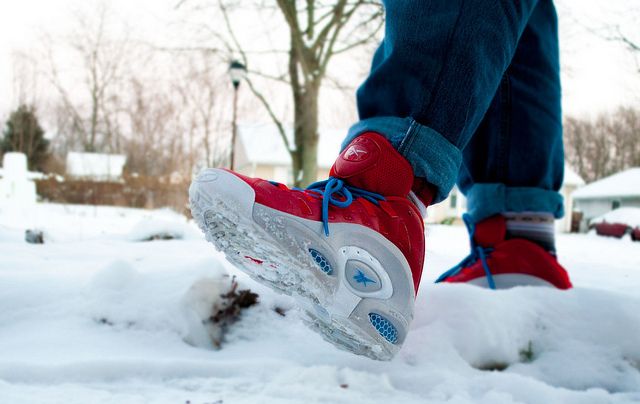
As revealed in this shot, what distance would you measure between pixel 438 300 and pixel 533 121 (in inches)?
25.4

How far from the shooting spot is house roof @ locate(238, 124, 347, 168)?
18.8 metres

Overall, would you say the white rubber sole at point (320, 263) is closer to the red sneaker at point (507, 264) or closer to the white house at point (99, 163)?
the red sneaker at point (507, 264)

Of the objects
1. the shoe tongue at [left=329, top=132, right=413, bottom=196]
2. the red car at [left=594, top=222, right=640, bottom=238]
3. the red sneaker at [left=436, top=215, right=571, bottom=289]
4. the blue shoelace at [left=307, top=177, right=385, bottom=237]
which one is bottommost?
the red car at [left=594, top=222, right=640, bottom=238]

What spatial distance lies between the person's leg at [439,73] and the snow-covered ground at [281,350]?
1.17 feet

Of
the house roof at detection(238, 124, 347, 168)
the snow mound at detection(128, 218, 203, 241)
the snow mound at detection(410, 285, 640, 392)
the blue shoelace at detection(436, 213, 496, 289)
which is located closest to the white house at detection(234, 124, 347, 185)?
the house roof at detection(238, 124, 347, 168)

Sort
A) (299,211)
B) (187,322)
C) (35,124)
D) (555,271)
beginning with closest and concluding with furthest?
(299,211), (187,322), (555,271), (35,124)

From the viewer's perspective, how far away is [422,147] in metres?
0.80

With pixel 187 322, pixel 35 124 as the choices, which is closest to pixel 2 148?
pixel 35 124

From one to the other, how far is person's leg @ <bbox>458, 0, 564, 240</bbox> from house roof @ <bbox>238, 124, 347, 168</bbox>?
17.0m

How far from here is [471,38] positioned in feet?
2.59

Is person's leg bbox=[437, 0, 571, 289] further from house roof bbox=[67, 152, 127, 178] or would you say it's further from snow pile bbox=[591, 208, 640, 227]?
house roof bbox=[67, 152, 127, 178]

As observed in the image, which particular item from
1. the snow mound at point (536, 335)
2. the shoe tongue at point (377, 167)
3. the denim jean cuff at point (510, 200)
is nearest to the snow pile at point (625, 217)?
the denim jean cuff at point (510, 200)

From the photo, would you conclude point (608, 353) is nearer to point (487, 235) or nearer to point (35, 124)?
point (487, 235)

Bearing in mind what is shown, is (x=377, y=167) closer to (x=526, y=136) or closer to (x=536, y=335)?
(x=536, y=335)
